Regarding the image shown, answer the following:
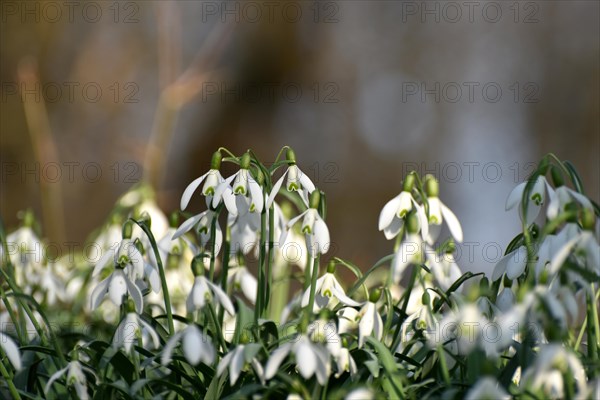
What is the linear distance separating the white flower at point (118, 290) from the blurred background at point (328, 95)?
4.15m

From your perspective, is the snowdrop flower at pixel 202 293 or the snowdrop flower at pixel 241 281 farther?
the snowdrop flower at pixel 241 281

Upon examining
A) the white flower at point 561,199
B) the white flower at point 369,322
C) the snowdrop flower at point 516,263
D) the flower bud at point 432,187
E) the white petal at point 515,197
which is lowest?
the white flower at point 369,322

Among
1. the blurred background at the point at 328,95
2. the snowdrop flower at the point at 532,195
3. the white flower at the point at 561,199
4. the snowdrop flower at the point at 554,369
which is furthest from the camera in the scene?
the blurred background at the point at 328,95

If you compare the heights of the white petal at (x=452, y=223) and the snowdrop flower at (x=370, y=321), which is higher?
the white petal at (x=452, y=223)

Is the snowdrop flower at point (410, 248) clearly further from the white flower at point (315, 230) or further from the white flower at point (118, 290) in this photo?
the white flower at point (118, 290)

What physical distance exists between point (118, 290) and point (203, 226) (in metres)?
0.21

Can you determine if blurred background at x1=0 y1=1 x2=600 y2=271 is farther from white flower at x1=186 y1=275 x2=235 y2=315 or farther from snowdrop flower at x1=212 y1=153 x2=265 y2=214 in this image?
white flower at x1=186 y1=275 x2=235 y2=315

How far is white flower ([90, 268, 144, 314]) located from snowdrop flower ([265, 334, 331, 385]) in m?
0.34

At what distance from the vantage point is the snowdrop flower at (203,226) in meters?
1.32

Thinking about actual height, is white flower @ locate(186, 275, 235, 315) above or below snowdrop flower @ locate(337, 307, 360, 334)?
above

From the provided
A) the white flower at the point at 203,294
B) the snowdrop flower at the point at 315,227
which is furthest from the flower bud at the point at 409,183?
the white flower at the point at 203,294

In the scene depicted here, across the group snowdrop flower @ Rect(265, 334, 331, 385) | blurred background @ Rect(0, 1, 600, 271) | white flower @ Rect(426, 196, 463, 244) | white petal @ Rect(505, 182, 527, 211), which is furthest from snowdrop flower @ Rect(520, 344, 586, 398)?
blurred background @ Rect(0, 1, 600, 271)

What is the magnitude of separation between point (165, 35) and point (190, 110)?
2422mm

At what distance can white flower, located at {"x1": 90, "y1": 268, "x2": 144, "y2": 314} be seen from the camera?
1.24m
